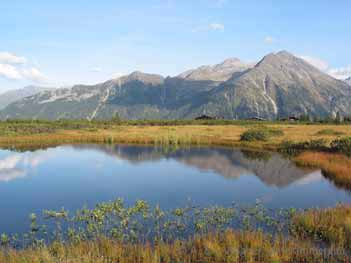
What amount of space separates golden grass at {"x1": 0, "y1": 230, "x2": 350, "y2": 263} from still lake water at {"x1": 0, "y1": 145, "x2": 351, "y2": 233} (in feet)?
24.9

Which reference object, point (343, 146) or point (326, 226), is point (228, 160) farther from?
point (326, 226)

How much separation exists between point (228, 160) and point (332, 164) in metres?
17.8

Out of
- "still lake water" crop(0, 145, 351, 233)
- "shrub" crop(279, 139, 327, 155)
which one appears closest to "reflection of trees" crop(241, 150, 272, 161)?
"still lake water" crop(0, 145, 351, 233)

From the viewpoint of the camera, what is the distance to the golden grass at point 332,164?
4359 centimetres

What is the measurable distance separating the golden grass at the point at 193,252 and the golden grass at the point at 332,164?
24.4 meters

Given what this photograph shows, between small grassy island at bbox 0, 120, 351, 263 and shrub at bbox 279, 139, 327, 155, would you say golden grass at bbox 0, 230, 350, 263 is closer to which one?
small grassy island at bbox 0, 120, 351, 263

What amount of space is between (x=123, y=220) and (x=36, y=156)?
4642cm

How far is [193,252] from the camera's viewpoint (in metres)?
19.9

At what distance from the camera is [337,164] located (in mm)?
49719

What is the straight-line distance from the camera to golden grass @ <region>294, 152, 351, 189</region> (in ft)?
143

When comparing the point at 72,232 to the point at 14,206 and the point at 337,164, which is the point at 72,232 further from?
the point at 337,164

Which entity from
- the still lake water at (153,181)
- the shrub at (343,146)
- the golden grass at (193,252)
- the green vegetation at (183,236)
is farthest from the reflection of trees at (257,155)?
the golden grass at (193,252)

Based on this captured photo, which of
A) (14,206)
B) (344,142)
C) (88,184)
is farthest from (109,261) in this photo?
(344,142)

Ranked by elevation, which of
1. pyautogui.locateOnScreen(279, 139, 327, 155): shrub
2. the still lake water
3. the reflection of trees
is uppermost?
pyautogui.locateOnScreen(279, 139, 327, 155): shrub
